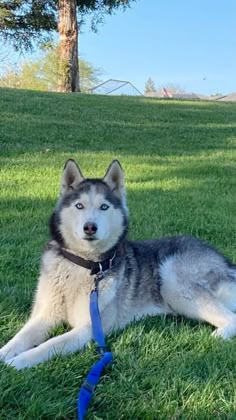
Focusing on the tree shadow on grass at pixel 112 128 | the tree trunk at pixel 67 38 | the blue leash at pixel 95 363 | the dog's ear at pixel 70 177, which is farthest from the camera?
the tree trunk at pixel 67 38

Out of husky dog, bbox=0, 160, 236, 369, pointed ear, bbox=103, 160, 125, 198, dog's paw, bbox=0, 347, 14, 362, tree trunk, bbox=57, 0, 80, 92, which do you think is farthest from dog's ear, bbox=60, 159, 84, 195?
tree trunk, bbox=57, 0, 80, 92

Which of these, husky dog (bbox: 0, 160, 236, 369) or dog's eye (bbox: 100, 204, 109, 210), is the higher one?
dog's eye (bbox: 100, 204, 109, 210)

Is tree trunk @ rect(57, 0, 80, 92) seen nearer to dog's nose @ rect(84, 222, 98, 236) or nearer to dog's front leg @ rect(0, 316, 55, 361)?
dog's nose @ rect(84, 222, 98, 236)

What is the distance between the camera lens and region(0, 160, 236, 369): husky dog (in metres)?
3.30

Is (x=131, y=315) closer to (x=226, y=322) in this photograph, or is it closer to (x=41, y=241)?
(x=226, y=322)

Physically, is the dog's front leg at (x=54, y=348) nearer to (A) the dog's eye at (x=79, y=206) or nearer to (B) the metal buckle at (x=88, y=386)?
(B) the metal buckle at (x=88, y=386)

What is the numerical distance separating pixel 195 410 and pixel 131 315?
116 cm

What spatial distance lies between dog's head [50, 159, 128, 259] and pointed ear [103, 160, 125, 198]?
3 cm

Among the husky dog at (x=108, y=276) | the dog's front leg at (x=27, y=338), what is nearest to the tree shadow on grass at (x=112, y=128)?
the husky dog at (x=108, y=276)

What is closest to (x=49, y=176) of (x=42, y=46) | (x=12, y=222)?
(x=12, y=222)

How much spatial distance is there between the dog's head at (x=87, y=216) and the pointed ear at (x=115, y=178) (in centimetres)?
3

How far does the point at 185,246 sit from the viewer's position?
159 inches

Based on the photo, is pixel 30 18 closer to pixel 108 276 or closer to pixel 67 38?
pixel 67 38

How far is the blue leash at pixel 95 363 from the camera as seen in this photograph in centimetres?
243
